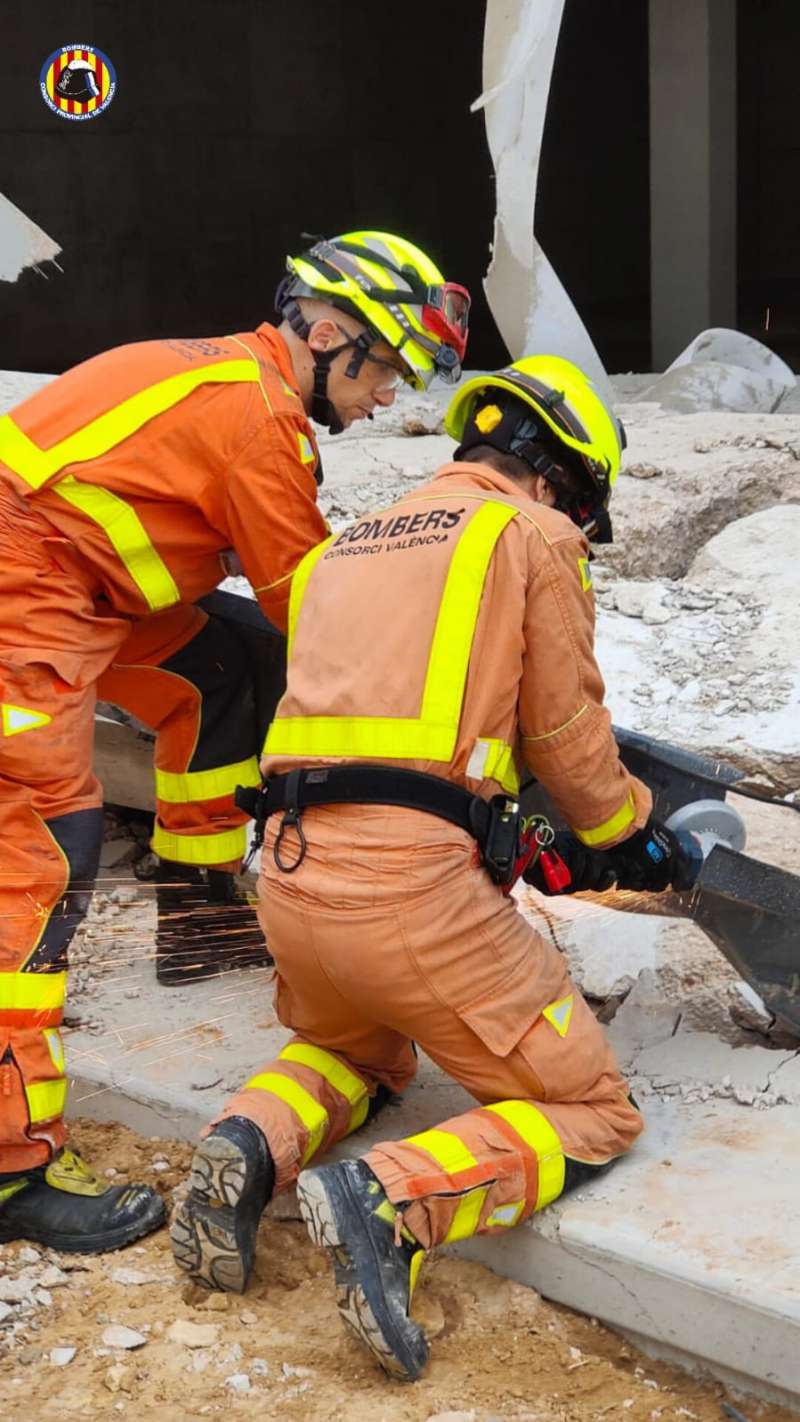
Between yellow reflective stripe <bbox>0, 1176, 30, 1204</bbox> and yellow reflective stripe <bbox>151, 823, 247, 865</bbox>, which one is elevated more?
yellow reflective stripe <bbox>151, 823, 247, 865</bbox>

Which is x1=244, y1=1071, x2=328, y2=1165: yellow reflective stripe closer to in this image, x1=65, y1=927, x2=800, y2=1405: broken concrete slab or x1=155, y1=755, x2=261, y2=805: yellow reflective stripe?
x1=65, y1=927, x2=800, y2=1405: broken concrete slab

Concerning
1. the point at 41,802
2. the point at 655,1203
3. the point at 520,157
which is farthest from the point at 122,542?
the point at 520,157

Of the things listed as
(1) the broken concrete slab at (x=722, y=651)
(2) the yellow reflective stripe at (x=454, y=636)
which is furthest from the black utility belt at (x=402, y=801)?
(1) the broken concrete slab at (x=722, y=651)

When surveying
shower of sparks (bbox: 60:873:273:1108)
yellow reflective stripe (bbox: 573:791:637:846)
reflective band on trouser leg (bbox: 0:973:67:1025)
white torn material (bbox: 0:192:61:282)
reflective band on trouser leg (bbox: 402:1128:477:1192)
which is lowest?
shower of sparks (bbox: 60:873:273:1108)

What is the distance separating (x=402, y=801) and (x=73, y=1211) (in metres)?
0.99

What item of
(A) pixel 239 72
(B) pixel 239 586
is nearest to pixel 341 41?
(A) pixel 239 72

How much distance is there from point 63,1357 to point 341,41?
597 inches

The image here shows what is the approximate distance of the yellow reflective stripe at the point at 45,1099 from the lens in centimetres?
280

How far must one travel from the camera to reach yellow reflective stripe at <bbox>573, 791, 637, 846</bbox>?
2.78 metres

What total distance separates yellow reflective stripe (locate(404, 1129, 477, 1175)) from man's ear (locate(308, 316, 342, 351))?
1.64m

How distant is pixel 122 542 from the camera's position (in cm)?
305

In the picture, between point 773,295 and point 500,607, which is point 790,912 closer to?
point 500,607

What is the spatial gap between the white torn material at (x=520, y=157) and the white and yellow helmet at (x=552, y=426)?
152 inches

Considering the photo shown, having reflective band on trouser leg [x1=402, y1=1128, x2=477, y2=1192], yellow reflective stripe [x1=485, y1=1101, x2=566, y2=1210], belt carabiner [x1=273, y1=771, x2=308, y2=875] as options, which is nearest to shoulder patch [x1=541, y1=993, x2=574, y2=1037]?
yellow reflective stripe [x1=485, y1=1101, x2=566, y2=1210]
